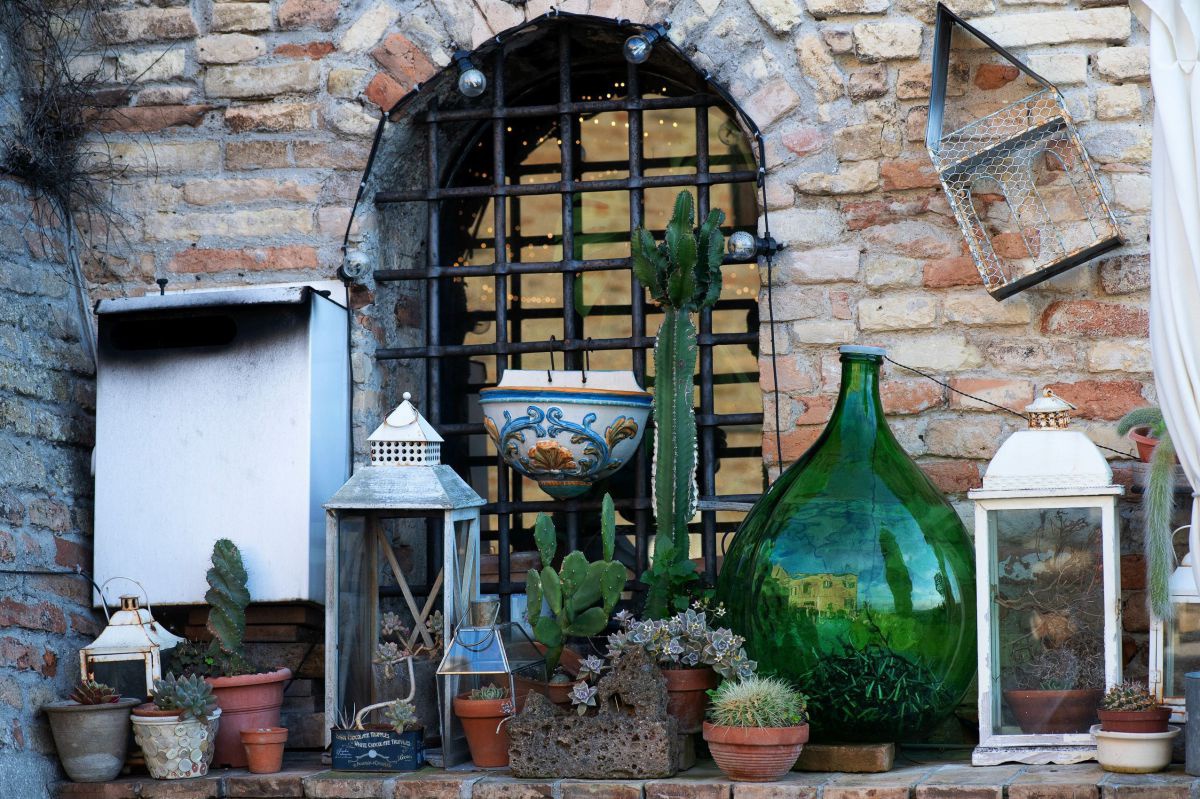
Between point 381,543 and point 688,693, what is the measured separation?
923mm

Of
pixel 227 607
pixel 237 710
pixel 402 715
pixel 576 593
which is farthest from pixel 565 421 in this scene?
pixel 237 710

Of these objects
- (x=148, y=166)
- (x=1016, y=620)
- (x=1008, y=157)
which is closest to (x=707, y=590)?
(x=1016, y=620)

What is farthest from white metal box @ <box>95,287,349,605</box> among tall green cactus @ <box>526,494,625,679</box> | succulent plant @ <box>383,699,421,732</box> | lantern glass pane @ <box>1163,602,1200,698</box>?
lantern glass pane @ <box>1163,602,1200,698</box>

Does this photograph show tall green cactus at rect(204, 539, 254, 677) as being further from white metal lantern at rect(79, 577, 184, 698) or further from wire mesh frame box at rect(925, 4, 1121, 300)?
wire mesh frame box at rect(925, 4, 1121, 300)

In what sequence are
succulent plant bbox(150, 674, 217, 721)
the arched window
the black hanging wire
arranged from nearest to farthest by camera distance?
succulent plant bbox(150, 674, 217, 721), the black hanging wire, the arched window

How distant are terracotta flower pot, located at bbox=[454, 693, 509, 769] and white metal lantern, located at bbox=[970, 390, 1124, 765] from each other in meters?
1.10

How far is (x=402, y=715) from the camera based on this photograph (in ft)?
12.1

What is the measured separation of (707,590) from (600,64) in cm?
168

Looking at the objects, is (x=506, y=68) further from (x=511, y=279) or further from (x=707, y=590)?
(x=707, y=590)

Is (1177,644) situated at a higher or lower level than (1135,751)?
higher

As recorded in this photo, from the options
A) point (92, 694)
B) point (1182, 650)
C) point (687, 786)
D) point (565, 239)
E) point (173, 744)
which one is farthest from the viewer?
point (565, 239)

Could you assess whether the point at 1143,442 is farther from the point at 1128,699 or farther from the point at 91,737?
the point at 91,737

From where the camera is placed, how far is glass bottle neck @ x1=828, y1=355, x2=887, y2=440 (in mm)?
3682

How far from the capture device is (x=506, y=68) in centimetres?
457
